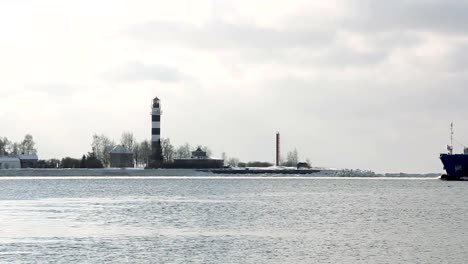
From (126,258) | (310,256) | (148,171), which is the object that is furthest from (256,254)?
(148,171)

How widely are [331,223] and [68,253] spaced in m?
21.9

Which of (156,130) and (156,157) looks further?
(156,157)

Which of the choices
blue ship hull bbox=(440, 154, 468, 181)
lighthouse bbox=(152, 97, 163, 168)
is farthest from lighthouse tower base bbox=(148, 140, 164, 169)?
blue ship hull bbox=(440, 154, 468, 181)

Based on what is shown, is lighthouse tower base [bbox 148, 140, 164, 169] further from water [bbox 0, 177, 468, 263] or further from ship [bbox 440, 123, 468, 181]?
water [bbox 0, 177, 468, 263]

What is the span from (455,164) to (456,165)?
0.32 meters

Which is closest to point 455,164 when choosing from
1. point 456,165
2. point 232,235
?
point 456,165

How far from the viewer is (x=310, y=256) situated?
36188mm

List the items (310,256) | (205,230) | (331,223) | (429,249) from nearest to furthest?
(310,256)
(429,249)
(205,230)
(331,223)

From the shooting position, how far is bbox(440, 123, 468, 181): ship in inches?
6000

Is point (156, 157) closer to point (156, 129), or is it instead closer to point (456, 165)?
point (156, 129)

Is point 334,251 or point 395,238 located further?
point 395,238

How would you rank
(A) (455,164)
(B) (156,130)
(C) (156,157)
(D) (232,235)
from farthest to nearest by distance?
(C) (156,157) → (B) (156,130) → (A) (455,164) → (D) (232,235)

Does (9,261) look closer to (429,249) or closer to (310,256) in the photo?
(310,256)

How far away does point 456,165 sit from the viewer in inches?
6142
